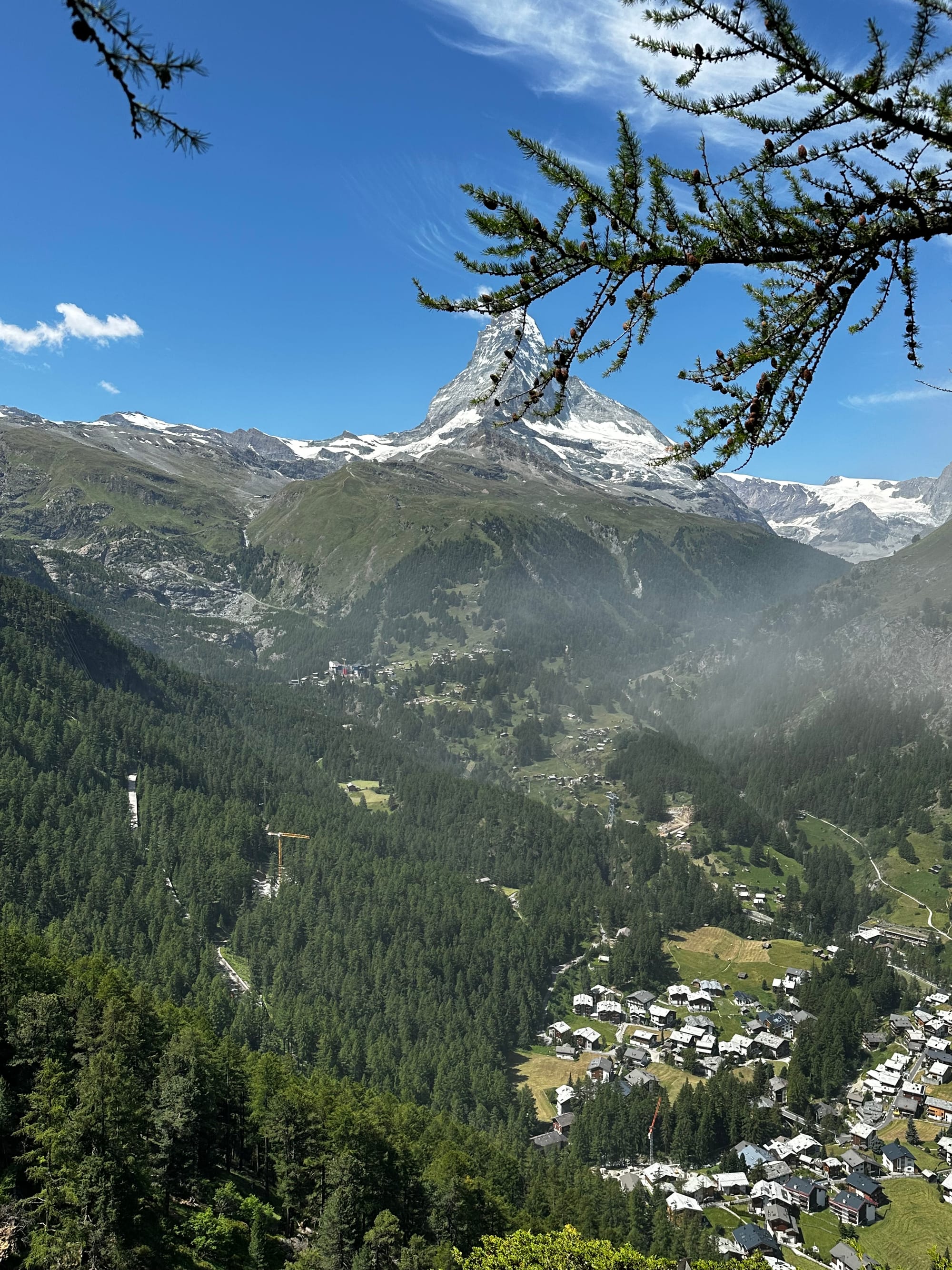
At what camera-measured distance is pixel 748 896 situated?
179500mm

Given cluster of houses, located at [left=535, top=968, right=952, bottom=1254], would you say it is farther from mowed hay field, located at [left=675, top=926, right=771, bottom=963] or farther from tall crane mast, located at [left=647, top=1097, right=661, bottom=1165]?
mowed hay field, located at [left=675, top=926, right=771, bottom=963]

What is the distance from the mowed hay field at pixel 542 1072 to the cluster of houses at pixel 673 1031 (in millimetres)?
1573

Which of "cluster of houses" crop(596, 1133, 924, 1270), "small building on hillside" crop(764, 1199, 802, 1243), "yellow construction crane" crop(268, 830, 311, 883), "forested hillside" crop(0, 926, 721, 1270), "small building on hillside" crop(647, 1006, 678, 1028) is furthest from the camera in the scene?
"yellow construction crane" crop(268, 830, 311, 883)

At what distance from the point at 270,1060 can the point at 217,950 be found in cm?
7002

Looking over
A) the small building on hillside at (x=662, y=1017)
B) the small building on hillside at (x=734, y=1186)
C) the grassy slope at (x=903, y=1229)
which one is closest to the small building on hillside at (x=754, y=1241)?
the grassy slope at (x=903, y=1229)

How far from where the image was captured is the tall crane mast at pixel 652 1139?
92.9 meters

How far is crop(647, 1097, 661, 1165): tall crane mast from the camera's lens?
92875mm

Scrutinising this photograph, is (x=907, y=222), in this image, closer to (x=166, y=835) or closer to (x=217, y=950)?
(x=217, y=950)

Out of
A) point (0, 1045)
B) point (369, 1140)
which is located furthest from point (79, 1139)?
point (369, 1140)

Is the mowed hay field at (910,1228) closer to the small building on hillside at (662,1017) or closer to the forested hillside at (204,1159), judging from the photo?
the forested hillside at (204,1159)

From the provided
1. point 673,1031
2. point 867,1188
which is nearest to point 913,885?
point 673,1031

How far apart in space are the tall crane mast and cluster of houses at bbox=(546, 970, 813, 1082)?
9.60 m

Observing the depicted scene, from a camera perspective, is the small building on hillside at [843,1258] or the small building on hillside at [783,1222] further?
the small building on hillside at [783,1222]

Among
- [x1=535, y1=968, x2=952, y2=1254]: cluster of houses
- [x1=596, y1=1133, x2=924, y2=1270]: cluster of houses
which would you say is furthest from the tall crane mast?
[x1=596, y1=1133, x2=924, y2=1270]: cluster of houses
